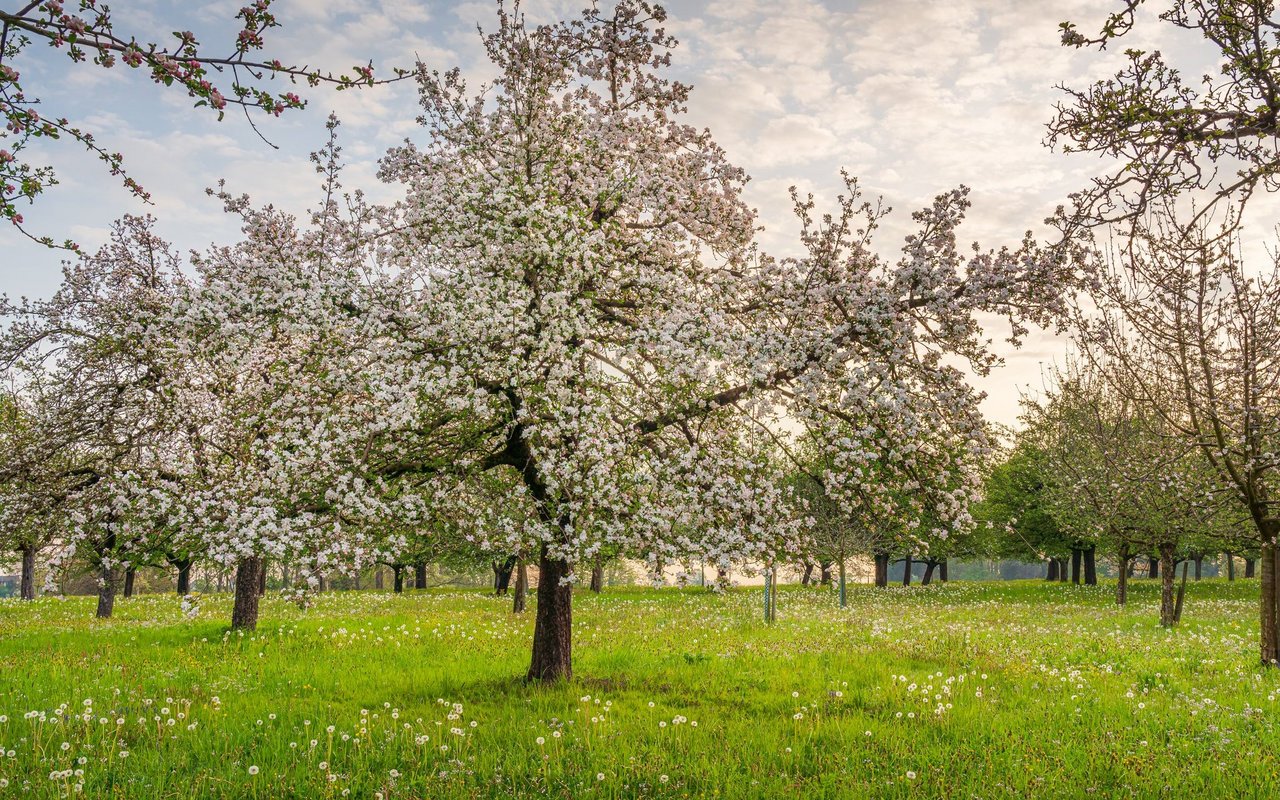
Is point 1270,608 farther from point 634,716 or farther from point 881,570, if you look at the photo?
point 881,570

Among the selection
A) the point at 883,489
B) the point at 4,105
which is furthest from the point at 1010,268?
the point at 4,105

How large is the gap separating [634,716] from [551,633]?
2.80 meters

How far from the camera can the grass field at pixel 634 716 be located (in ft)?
25.7

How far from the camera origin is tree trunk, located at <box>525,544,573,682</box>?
12688 millimetres

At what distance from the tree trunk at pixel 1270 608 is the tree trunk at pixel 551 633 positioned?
1362 centimetres

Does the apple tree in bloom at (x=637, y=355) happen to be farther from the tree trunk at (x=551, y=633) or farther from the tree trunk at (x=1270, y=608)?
the tree trunk at (x=1270, y=608)

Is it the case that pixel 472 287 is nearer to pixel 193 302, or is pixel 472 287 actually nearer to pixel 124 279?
pixel 193 302

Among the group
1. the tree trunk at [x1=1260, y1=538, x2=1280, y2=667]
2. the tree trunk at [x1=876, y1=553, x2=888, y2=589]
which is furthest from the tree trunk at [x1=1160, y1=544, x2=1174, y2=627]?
the tree trunk at [x1=876, y1=553, x2=888, y2=589]

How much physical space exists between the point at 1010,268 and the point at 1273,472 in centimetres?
978

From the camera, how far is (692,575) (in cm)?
994

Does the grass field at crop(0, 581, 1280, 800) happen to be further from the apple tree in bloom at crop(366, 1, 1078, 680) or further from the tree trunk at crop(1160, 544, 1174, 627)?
the tree trunk at crop(1160, 544, 1174, 627)

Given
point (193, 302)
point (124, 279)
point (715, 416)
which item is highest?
point (124, 279)

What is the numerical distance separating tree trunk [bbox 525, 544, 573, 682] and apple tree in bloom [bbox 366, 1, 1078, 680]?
36 millimetres

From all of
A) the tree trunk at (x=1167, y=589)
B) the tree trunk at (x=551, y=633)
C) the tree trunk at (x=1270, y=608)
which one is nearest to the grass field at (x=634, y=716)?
the tree trunk at (x=551, y=633)
